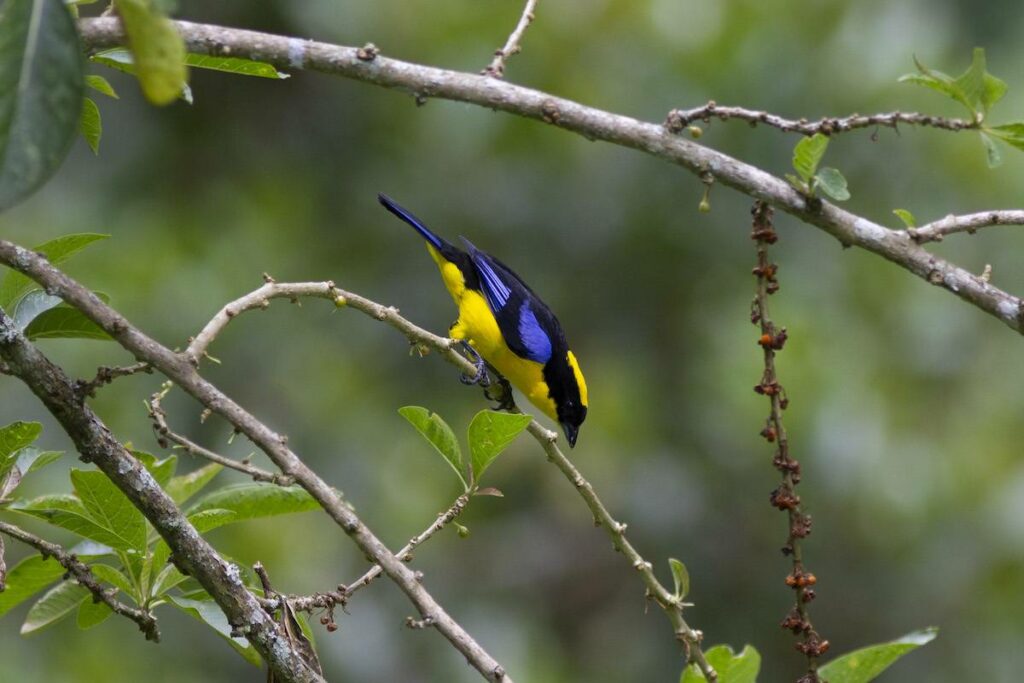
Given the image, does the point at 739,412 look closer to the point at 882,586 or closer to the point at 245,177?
the point at 882,586

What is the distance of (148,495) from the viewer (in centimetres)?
212

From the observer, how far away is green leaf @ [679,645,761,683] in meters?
2.58

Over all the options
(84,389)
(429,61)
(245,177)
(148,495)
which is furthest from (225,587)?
(245,177)

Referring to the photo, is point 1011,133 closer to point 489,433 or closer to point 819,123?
point 819,123

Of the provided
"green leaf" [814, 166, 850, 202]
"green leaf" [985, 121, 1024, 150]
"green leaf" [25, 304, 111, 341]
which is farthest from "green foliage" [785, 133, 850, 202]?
"green leaf" [25, 304, 111, 341]

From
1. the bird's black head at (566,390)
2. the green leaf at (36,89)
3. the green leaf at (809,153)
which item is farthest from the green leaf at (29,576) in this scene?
the bird's black head at (566,390)

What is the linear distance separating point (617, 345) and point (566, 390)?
2528mm

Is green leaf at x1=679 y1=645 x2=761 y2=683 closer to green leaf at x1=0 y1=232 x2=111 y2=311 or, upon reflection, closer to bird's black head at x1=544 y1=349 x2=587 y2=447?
green leaf at x1=0 y1=232 x2=111 y2=311

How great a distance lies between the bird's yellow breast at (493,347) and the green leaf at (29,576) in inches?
96.9

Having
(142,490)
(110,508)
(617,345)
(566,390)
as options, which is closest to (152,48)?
(142,490)

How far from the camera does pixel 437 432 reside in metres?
2.62

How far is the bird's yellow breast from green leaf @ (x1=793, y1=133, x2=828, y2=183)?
7.91ft

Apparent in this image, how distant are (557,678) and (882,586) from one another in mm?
1701

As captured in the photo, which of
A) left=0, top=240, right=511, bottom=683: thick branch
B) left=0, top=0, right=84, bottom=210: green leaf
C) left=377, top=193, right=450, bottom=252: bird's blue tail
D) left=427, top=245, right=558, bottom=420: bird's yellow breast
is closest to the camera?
left=0, top=0, right=84, bottom=210: green leaf
